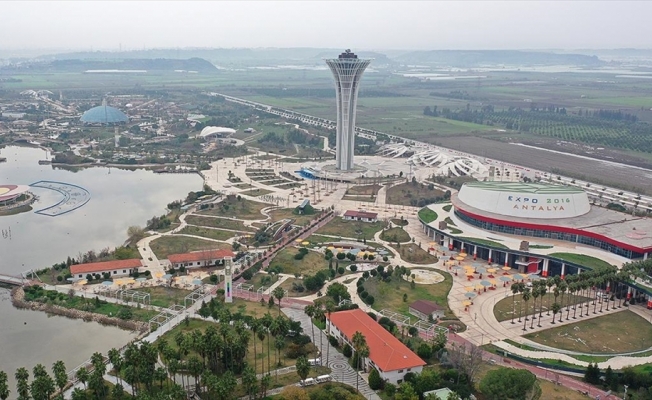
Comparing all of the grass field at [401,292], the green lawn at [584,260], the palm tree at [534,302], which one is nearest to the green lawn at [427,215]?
the grass field at [401,292]

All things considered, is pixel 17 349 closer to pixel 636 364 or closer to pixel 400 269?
pixel 400 269

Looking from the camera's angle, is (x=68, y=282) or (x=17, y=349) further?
(x=68, y=282)

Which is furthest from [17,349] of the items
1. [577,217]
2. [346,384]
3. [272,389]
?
[577,217]

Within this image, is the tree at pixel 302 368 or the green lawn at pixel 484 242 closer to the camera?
the tree at pixel 302 368

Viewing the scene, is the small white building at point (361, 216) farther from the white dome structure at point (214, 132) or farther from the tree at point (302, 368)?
the white dome structure at point (214, 132)

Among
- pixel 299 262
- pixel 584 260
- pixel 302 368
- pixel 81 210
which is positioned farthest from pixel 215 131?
pixel 302 368

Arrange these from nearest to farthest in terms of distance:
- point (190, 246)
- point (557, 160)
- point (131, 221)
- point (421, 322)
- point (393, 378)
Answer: point (393, 378), point (421, 322), point (190, 246), point (131, 221), point (557, 160)
